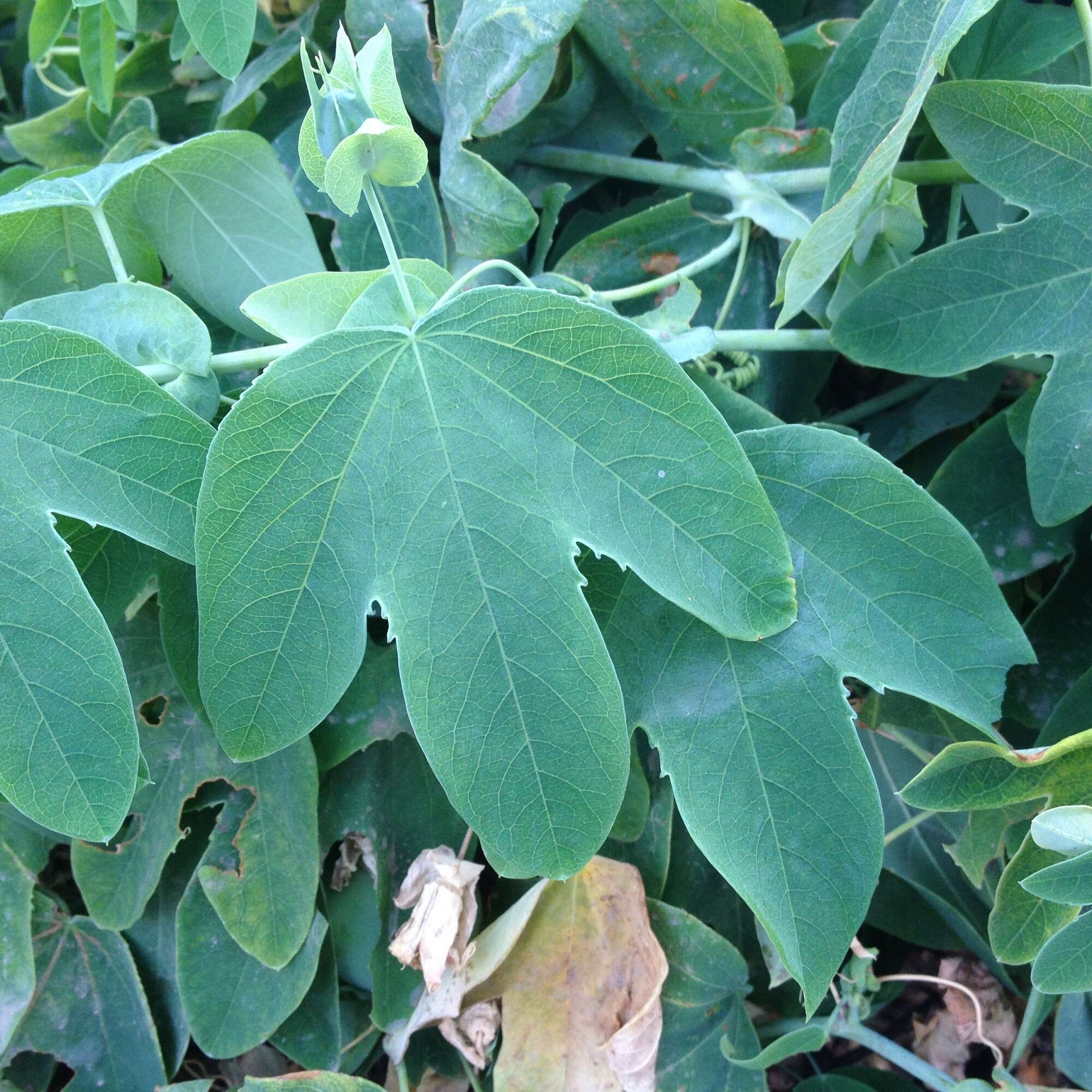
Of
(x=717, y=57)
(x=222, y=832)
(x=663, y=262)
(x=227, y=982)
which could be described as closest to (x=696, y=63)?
(x=717, y=57)

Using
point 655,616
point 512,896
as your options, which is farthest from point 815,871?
point 512,896

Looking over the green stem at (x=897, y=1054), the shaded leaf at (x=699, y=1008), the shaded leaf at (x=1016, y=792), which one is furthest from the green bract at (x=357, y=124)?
the green stem at (x=897, y=1054)

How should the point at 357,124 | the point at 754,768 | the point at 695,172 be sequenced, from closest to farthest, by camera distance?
the point at 357,124 < the point at 754,768 < the point at 695,172

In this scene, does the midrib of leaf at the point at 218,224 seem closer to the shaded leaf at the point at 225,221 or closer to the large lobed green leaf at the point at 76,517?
the shaded leaf at the point at 225,221

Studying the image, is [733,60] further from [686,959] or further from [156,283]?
[686,959]

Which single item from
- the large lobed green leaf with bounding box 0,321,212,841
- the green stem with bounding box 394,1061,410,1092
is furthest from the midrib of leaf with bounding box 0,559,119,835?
the green stem with bounding box 394,1061,410,1092

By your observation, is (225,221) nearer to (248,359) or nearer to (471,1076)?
(248,359)
